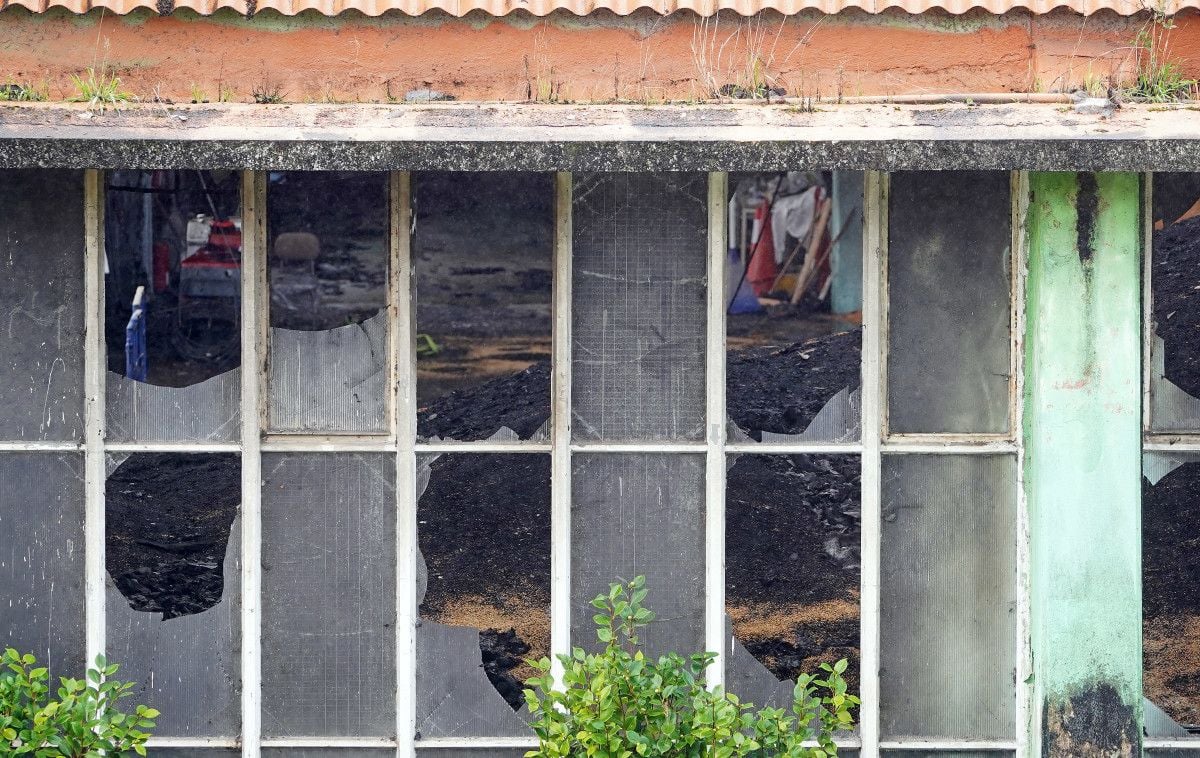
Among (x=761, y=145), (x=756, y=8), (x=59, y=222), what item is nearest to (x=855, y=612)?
(x=761, y=145)

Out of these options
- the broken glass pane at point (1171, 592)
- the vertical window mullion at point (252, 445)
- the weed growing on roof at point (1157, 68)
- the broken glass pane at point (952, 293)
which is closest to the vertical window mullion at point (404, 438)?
the vertical window mullion at point (252, 445)

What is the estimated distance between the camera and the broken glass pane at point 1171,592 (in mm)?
6352

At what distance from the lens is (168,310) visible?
6.32 metres

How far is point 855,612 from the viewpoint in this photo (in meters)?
6.37

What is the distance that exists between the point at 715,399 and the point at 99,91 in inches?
114

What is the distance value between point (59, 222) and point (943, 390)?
3956mm

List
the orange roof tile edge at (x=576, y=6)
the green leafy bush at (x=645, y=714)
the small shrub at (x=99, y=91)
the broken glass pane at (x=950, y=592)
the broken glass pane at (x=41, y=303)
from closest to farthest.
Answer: the green leafy bush at (x=645, y=714) < the small shrub at (x=99, y=91) < the orange roof tile edge at (x=576, y=6) < the broken glass pane at (x=41, y=303) < the broken glass pane at (x=950, y=592)

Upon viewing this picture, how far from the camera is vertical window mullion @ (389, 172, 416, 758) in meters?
6.28

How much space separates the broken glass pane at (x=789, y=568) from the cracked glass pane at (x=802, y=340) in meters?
0.17

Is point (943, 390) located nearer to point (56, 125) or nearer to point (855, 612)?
point (855, 612)

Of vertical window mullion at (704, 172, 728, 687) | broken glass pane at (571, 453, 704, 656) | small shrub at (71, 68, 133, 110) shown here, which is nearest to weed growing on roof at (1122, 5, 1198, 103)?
vertical window mullion at (704, 172, 728, 687)

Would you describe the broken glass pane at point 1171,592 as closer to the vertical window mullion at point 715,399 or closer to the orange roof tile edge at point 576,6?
the vertical window mullion at point 715,399

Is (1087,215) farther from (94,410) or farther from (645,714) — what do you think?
(94,410)

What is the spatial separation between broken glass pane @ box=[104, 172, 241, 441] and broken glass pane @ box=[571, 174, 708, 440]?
1532 millimetres
